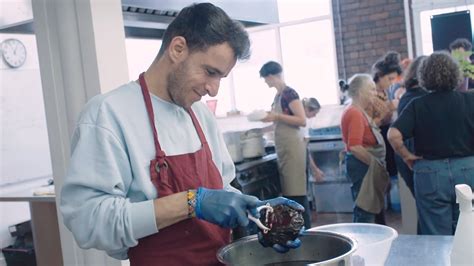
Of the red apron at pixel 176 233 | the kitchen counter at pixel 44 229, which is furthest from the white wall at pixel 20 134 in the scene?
the red apron at pixel 176 233

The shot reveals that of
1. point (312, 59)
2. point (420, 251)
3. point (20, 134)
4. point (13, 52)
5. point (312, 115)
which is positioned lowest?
point (420, 251)

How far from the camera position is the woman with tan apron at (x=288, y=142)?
11.6ft

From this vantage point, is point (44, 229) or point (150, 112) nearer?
point (150, 112)

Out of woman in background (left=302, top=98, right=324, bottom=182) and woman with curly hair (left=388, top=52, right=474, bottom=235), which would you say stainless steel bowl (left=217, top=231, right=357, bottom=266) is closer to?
woman with curly hair (left=388, top=52, right=474, bottom=235)

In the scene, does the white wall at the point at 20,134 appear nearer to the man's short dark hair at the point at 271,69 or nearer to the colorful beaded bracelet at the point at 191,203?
the man's short dark hair at the point at 271,69

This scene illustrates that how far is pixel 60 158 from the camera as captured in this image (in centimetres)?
188

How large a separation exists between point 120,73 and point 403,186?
92.8 inches

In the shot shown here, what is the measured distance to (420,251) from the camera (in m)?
1.47

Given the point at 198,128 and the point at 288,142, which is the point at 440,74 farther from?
the point at 198,128

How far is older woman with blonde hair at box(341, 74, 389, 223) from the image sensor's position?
3256mm

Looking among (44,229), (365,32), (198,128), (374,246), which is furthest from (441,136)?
(365,32)

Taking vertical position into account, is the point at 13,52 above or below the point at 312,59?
above

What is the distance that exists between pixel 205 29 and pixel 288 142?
244 cm

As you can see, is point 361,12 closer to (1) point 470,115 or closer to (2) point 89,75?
(1) point 470,115
